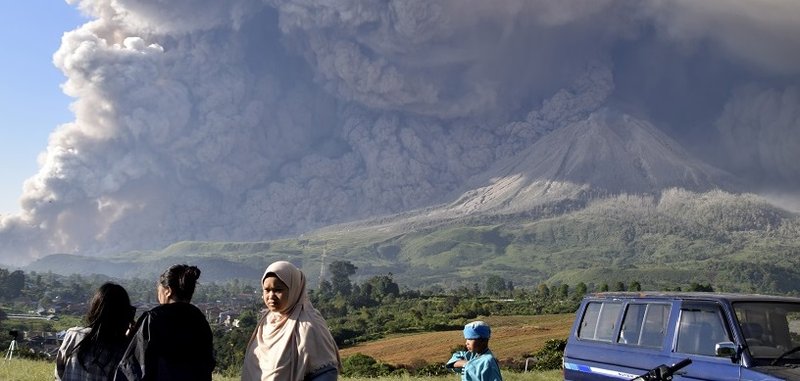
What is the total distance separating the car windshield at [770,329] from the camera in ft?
22.9

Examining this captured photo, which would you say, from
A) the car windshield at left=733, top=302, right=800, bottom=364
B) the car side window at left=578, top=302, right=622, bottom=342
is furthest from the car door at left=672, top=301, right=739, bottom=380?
the car side window at left=578, top=302, right=622, bottom=342

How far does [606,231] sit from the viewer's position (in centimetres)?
18388

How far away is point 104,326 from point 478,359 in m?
2.89

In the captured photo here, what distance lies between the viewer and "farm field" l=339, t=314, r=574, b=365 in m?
36.0

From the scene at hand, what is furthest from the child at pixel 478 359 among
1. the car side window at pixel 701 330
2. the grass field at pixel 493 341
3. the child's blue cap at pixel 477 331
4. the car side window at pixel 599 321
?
the grass field at pixel 493 341

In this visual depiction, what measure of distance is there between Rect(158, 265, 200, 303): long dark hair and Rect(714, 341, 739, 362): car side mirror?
429 cm

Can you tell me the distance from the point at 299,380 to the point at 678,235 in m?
182

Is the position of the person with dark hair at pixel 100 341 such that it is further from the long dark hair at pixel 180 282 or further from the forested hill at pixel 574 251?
the forested hill at pixel 574 251

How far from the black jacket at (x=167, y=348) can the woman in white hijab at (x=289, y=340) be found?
387 mm

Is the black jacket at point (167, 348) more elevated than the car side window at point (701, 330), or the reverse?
the black jacket at point (167, 348)

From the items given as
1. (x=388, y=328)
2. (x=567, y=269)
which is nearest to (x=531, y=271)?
(x=567, y=269)

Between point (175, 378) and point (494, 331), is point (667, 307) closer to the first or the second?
point (175, 378)

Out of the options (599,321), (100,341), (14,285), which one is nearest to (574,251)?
(14,285)

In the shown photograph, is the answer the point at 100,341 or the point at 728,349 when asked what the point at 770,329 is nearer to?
the point at 728,349
